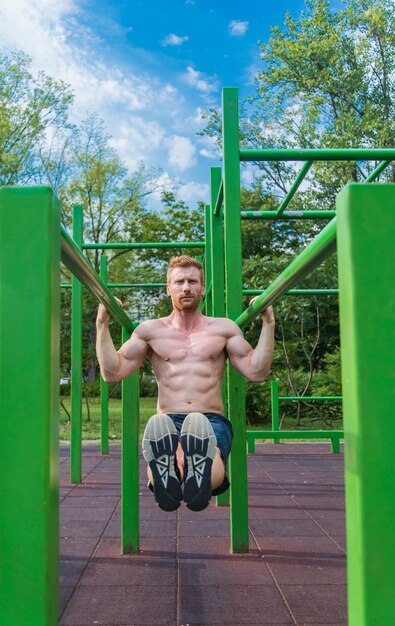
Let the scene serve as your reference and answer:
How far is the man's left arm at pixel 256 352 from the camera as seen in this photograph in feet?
6.90

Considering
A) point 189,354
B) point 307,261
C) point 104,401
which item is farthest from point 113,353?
point 104,401

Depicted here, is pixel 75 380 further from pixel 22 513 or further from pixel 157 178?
pixel 157 178

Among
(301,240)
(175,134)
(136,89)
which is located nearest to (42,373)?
(301,240)

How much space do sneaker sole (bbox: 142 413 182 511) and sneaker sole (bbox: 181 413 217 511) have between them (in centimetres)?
4

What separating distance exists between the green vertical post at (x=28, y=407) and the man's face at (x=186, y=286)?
5.41ft

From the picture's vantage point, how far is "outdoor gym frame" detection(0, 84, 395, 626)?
69 centimetres

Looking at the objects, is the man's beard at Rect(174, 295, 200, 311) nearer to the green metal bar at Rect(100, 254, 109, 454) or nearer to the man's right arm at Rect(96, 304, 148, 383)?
the man's right arm at Rect(96, 304, 148, 383)

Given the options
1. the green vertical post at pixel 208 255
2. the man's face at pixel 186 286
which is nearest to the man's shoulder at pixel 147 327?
the man's face at pixel 186 286

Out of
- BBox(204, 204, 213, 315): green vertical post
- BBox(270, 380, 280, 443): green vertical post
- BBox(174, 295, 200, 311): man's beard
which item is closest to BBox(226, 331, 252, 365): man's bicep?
BBox(174, 295, 200, 311): man's beard

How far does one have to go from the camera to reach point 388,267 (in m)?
0.71

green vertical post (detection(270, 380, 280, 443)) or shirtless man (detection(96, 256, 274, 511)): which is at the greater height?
shirtless man (detection(96, 256, 274, 511))

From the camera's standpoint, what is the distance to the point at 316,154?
9.31 feet

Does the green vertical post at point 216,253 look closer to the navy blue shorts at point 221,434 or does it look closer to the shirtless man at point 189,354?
the shirtless man at point 189,354

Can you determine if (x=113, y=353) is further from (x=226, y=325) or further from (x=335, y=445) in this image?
(x=335, y=445)
